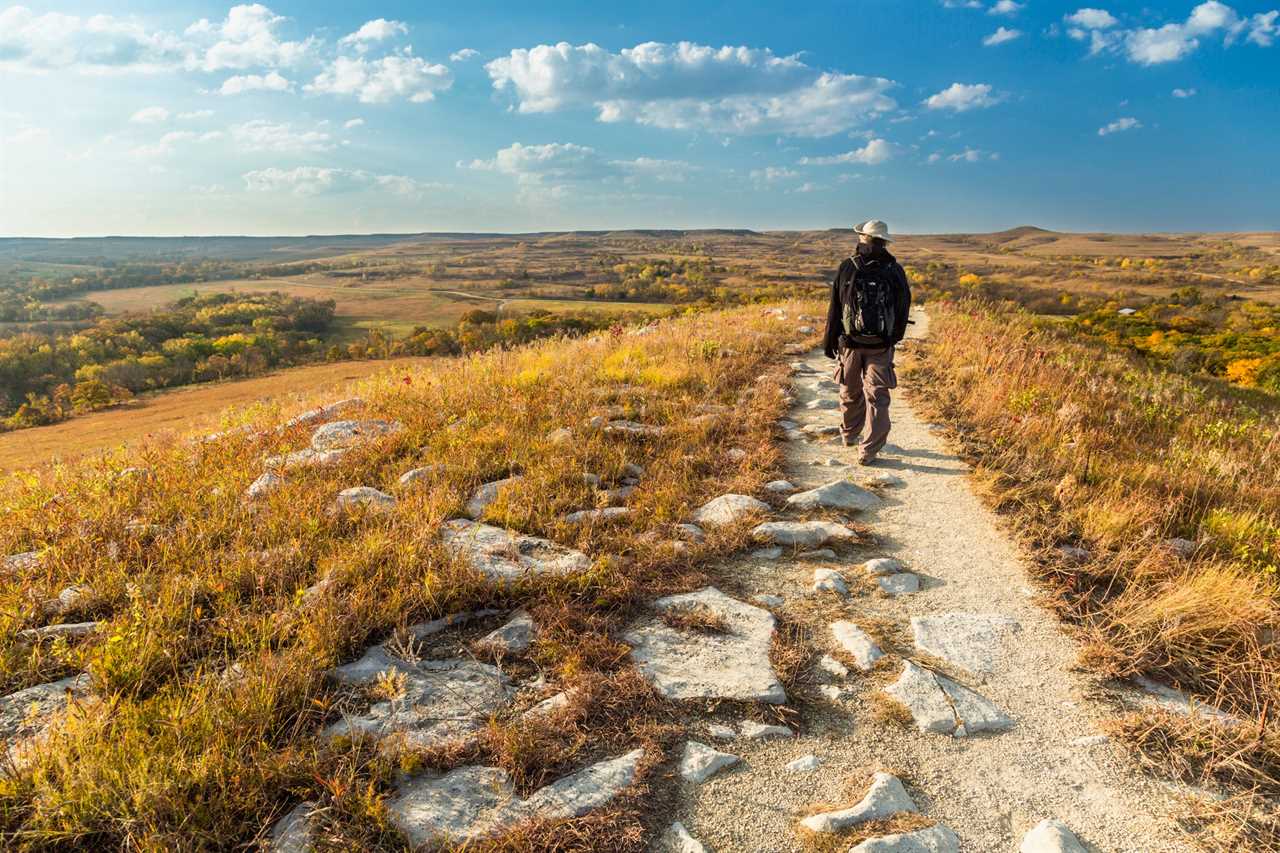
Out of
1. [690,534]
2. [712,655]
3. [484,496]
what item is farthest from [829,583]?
[484,496]

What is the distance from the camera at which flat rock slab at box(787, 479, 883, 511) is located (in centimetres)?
548

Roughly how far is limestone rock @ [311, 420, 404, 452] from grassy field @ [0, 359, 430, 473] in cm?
219

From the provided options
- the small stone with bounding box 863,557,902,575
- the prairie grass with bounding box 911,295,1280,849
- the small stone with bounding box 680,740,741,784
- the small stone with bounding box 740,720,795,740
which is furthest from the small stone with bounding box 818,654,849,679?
the prairie grass with bounding box 911,295,1280,849

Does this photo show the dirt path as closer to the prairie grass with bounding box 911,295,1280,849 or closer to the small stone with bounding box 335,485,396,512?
the prairie grass with bounding box 911,295,1280,849

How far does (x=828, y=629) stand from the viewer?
3.80 metres

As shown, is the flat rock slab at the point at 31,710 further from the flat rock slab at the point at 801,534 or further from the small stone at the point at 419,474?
the flat rock slab at the point at 801,534

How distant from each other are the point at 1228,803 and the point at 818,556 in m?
2.49

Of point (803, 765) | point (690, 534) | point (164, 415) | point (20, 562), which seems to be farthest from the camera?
point (164, 415)

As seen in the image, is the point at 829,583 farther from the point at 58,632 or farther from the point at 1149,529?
the point at 58,632

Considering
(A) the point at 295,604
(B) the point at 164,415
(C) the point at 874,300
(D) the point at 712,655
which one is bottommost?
(B) the point at 164,415

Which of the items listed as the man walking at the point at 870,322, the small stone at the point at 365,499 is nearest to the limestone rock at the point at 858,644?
the man walking at the point at 870,322

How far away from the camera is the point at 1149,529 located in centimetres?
462

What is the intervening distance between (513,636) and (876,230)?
538 centimetres

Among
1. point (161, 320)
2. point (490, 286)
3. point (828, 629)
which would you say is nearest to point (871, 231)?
point (828, 629)
